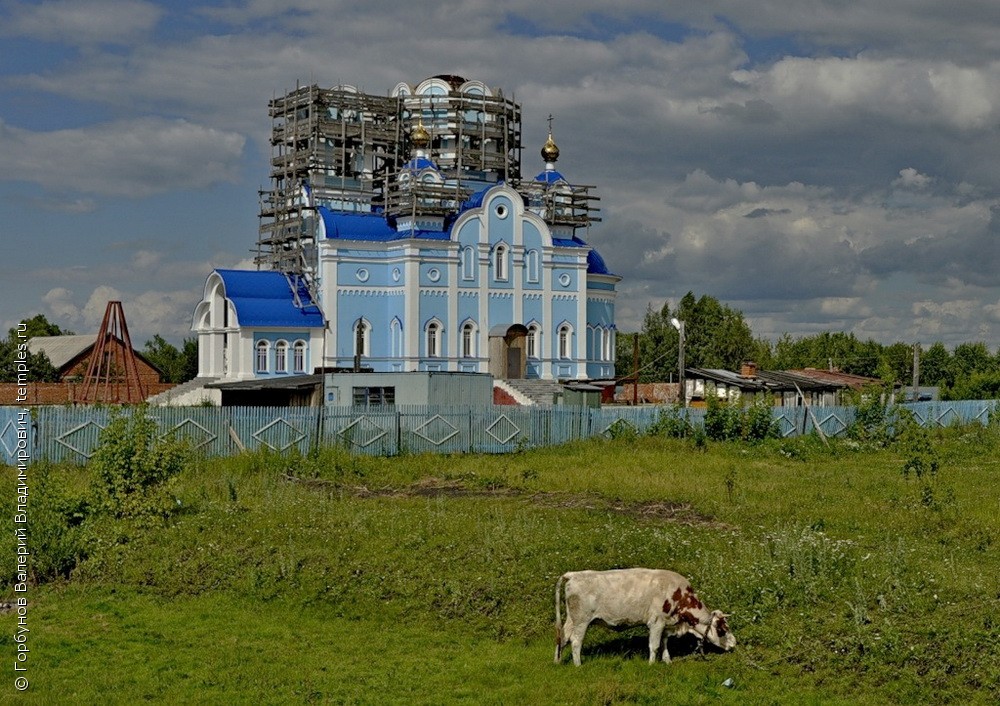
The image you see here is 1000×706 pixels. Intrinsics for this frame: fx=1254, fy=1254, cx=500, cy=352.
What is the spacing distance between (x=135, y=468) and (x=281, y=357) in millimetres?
26693

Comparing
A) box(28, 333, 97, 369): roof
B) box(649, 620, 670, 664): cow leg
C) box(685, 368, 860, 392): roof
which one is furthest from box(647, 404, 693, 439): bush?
box(28, 333, 97, 369): roof

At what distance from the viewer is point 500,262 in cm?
4772

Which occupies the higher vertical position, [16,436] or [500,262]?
[500,262]

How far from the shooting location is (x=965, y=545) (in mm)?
15688

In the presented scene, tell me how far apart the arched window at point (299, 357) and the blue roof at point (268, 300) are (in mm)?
726

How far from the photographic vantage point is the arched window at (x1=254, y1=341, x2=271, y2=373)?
145 feet

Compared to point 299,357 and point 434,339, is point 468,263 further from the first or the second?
point 299,357

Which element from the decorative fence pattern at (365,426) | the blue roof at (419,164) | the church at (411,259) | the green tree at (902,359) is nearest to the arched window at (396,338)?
the church at (411,259)

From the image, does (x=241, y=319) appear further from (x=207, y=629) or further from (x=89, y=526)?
(x=207, y=629)

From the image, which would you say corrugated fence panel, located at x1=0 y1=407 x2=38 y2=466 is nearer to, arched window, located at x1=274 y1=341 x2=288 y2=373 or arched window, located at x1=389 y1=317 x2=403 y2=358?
arched window, located at x1=274 y1=341 x2=288 y2=373

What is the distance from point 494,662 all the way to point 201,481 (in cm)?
1131

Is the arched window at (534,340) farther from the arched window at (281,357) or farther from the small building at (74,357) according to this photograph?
the small building at (74,357)

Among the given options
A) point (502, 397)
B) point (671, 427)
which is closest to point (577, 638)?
point (671, 427)

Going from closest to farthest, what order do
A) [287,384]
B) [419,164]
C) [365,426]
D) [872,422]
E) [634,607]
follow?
[634,607] → [365,426] → [872,422] → [287,384] → [419,164]
